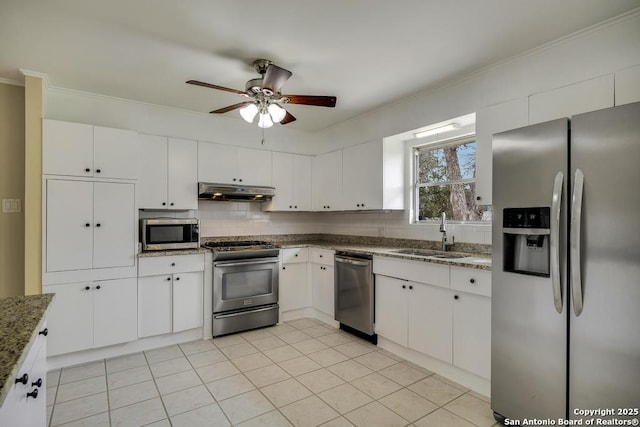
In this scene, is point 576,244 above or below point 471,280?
above

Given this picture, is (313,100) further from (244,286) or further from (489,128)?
(244,286)

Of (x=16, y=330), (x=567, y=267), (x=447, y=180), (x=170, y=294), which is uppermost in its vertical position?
(x=447, y=180)

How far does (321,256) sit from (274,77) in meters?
2.25

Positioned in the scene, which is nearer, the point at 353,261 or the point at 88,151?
the point at 88,151

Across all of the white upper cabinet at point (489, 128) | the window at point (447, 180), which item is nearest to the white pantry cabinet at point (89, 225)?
the window at point (447, 180)

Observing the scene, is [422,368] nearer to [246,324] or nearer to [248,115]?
[246,324]

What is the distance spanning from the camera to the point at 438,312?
263cm

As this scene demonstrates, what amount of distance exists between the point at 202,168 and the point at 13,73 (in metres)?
1.74

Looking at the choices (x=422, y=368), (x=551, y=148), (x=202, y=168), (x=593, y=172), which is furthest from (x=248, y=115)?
(x=422, y=368)

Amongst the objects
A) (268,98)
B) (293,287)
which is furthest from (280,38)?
Result: (293,287)

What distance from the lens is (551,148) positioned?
1783 millimetres

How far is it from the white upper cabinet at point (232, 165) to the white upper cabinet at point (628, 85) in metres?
3.39

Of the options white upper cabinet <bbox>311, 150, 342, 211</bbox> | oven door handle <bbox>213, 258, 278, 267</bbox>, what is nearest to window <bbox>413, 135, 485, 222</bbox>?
white upper cabinet <bbox>311, 150, 342, 211</bbox>

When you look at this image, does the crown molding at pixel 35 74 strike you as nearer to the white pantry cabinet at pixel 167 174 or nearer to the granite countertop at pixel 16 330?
the white pantry cabinet at pixel 167 174
